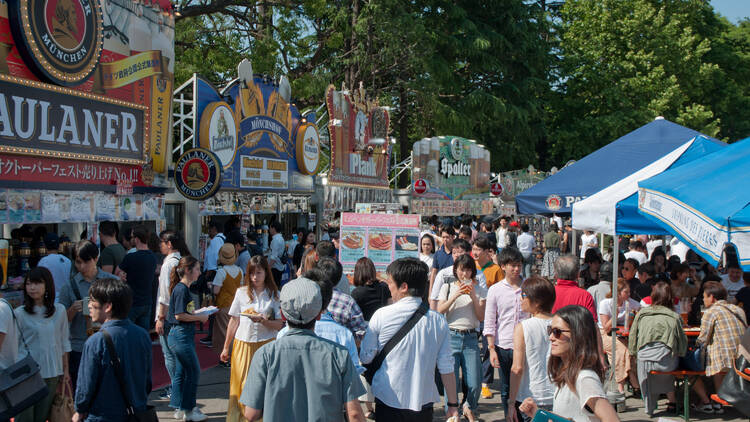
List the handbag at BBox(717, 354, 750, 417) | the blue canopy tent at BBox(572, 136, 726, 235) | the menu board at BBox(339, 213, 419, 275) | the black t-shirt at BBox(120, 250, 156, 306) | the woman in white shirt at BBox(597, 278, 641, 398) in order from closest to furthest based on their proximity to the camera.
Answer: the handbag at BBox(717, 354, 750, 417), the blue canopy tent at BBox(572, 136, 726, 235), the black t-shirt at BBox(120, 250, 156, 306), the woman in white shirt at BBox(597, 278, 641, 398), the menu board at BBox(339, 213, 419, 275)

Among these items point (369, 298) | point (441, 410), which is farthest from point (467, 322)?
point (441, 410)

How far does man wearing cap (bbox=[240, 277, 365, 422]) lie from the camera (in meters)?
3.42

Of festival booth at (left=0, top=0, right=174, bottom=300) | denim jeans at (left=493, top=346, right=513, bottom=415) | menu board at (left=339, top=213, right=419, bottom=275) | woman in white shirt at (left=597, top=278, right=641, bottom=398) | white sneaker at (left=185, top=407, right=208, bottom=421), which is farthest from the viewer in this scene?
menu board at (left=339, top=213, right=419, bottom=275)

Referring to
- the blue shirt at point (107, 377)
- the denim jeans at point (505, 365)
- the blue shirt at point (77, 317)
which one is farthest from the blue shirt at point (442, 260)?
the blue shirt at point (107, 377)

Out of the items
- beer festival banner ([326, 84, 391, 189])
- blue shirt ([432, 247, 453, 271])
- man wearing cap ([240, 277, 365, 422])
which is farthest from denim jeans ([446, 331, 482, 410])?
beer festival banner ([326, 84, 391, 189])

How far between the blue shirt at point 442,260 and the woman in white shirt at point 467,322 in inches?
114

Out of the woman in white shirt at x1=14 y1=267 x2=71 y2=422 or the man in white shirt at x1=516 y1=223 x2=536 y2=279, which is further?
the man in white shirt at x1=516 y1=223 x2=536 y2=279

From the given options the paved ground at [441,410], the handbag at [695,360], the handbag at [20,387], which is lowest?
the paved ground at [441,410]

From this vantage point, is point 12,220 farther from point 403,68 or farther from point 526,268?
point 403,68

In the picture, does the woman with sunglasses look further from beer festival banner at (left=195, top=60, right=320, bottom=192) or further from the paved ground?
beer festival banner at (left=195, top=60, right=320, bottom=192)

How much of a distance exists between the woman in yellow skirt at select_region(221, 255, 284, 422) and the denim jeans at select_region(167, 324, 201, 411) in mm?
451

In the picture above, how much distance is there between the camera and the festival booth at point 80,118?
8805 millimetres

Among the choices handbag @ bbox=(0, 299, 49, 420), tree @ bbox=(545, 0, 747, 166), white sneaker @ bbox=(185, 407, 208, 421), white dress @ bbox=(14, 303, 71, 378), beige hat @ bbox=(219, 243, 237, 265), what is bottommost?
white sneaker @ bbox=(185, 407, 208, 421)

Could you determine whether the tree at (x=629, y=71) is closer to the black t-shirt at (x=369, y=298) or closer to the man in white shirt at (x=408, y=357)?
the black t-shirt at (x=369, y=298)
